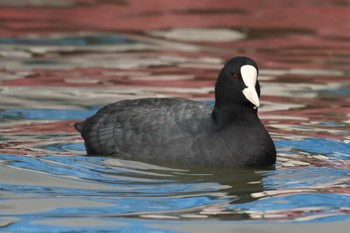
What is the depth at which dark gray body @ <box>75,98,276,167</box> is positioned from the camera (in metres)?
7.61

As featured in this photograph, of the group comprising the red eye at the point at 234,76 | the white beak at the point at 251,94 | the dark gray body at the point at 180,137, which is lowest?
A: the dark gray body at the point at 180,137

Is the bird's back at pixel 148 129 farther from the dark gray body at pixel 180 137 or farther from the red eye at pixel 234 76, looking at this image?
the red eye at pixel 234 76

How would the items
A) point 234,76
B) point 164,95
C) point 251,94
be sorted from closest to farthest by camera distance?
point 251,94
point 234,76
point 164,95

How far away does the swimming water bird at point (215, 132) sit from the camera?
759 cm

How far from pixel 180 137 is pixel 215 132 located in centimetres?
26

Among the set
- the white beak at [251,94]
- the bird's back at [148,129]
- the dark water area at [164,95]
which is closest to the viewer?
the dark water area at [164,95]

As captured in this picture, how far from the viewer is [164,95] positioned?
10914 mm

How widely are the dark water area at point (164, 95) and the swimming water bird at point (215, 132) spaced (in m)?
0.10

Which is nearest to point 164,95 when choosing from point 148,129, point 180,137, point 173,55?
point 173,55

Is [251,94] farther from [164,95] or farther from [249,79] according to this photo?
[164,95]

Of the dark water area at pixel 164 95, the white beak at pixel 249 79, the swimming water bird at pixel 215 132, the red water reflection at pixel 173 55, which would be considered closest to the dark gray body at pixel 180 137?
the swimming water bird at pixel 215 132

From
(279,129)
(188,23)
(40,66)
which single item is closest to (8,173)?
(279,129)

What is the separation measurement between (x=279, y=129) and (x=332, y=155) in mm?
1108

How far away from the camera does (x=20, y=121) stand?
967 cm
